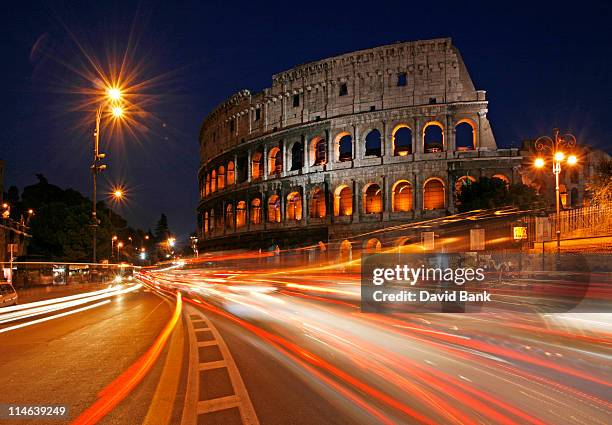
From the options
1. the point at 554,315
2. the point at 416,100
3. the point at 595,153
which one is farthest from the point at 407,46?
the point at 554,315

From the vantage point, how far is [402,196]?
47.2m

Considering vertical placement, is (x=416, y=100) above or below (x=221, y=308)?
above

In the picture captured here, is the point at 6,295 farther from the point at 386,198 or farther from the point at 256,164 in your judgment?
the point at 256,164

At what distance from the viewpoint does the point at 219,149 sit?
65375mm

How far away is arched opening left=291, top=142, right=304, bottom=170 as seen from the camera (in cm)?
5301

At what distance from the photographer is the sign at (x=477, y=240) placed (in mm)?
29684

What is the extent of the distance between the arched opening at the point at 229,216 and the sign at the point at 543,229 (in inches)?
1616

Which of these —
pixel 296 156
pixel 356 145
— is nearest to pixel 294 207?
pixel 296 156

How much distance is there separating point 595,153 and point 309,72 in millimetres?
28632

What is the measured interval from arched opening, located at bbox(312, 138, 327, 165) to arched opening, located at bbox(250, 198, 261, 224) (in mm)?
8946

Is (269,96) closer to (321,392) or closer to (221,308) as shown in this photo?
(221,308)

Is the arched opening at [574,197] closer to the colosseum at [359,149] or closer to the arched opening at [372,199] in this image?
the colosseum at [359,149]

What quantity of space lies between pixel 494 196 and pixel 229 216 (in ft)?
111

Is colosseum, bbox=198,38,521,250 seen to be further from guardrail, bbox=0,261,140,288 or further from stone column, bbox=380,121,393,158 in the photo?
guardrail, bbox=0,261,140,288
